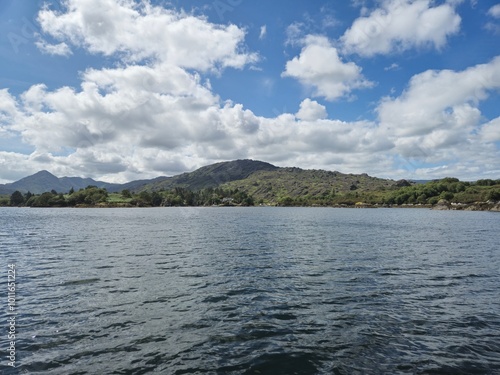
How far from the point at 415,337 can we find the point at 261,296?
12260mm

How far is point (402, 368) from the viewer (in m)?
15.6

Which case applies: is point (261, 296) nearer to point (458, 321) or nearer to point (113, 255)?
point (458, 321)

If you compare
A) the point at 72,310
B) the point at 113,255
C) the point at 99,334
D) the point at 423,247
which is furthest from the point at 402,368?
the point at 423,247

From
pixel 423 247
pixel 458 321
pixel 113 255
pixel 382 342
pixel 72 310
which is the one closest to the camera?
pixel 382 342

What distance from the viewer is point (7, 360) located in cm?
1611

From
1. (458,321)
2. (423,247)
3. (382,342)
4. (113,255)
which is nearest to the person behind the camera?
(382,342)

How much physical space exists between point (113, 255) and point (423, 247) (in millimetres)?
53521

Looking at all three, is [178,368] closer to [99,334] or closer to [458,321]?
[99,334]

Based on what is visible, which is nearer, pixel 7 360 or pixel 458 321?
pixel 7 360

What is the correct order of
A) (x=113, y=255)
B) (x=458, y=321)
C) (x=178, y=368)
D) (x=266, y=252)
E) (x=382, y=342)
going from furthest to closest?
(x=266, y=252), (x=113, y=255), (x=458, y=321), (x=382, y=342), (x=178, y=368)

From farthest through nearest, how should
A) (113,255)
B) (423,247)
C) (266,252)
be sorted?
(423,247), (266,252), (113,255)

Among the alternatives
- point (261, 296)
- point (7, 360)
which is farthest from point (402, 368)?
point (7, 360)

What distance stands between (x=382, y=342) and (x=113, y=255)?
40.8m

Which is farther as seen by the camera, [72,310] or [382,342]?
[72,310]
